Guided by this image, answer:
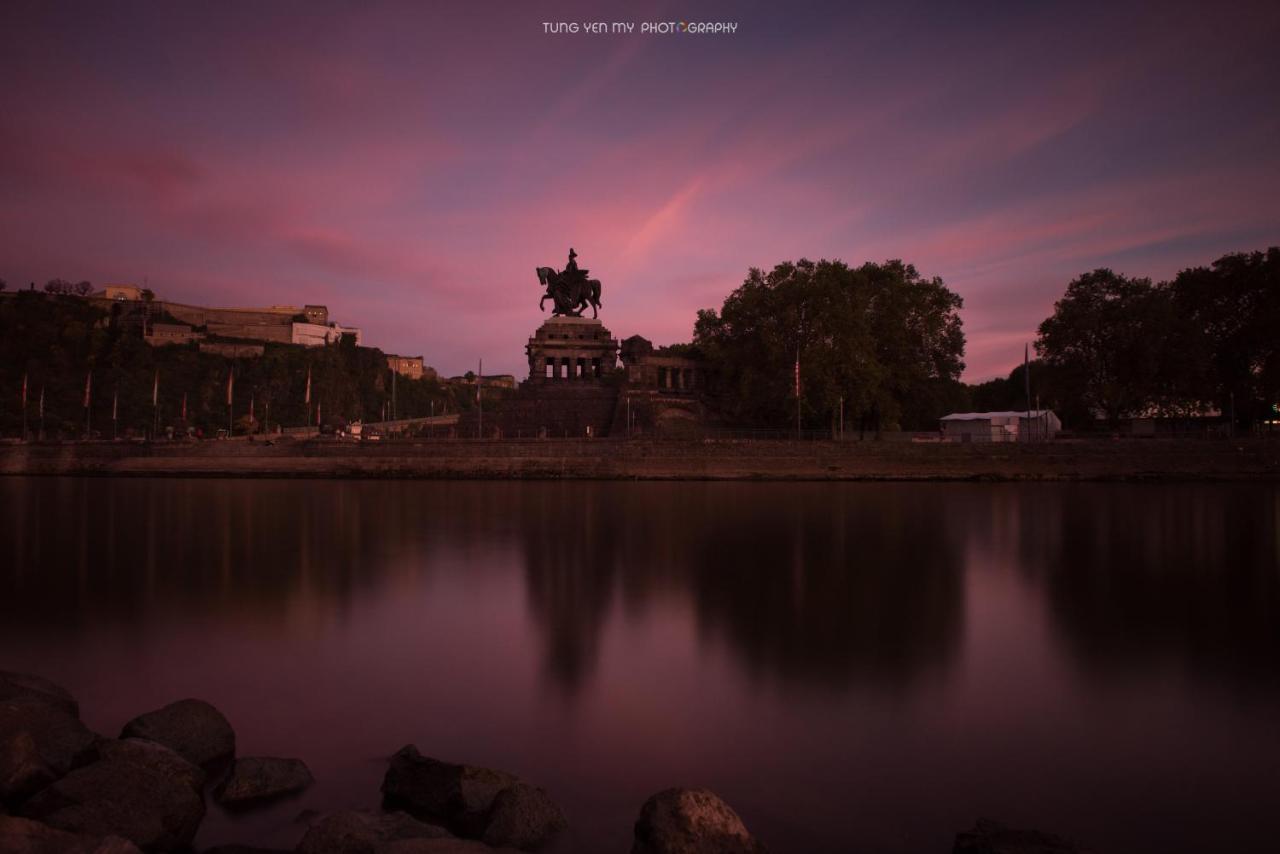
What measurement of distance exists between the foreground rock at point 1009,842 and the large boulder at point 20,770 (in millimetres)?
6319

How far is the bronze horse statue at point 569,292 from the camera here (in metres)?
69.7

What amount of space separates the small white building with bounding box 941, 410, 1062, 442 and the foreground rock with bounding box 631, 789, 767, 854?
170ft

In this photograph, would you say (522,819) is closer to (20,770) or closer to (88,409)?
(20,770)

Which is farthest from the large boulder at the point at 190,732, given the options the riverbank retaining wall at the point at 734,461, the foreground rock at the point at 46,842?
the riverbank retaining wall at the point at 734,461

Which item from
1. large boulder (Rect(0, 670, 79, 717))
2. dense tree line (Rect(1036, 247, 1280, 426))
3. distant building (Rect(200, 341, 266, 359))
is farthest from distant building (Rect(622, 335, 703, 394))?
distant building (Rect(200, 341, 266, 359))

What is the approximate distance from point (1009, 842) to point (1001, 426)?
182 feet

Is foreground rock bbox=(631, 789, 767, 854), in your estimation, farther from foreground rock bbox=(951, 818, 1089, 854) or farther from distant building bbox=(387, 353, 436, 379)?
distant building bbox=(387, 353, 436, 379)

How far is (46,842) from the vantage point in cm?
455

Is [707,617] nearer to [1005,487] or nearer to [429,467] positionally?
[1005,487]

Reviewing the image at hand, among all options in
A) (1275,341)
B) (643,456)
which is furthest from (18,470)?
(1275,341)

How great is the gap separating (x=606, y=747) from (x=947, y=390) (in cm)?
5861

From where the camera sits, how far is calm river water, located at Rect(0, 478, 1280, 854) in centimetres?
598

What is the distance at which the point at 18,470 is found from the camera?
50.9 metres

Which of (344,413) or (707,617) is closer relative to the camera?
(707,617)
